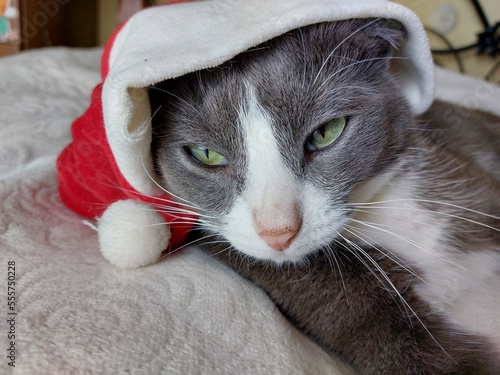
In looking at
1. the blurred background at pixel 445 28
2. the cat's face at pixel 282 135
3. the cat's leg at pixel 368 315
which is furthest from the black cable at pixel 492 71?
the cat's leg at pixel 368 315

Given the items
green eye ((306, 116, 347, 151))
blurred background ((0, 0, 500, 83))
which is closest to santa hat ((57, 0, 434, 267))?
green eye ((306, 116, 347, 151))

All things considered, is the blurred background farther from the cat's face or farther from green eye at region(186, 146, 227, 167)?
green eye at region(186, 146, 227, 167)

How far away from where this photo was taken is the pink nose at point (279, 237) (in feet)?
2.07

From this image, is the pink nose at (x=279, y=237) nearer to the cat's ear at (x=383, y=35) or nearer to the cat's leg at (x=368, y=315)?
the cat's leg at (x=368, y=315)

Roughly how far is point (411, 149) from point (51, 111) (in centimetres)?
100

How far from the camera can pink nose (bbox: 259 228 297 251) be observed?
63 centimetres

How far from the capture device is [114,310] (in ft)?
1.91

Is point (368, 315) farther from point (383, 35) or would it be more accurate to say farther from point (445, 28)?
point (445, 28)

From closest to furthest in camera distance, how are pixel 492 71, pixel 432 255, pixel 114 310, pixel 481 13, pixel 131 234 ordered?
1. pixel 114 310
2. pixel 131 234
3. pixel 432 255
4. pixel 481 13
5. pixel 492 71

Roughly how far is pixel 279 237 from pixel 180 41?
30cm

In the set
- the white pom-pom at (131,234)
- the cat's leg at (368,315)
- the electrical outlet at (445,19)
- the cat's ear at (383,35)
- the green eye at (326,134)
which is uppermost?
the cat's ear at (383,35)

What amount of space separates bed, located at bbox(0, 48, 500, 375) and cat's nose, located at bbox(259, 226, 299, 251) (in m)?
0.11

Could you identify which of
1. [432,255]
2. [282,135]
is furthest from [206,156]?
[432,255]

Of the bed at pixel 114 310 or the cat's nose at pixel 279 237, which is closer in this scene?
the bed at pixel 114 310
